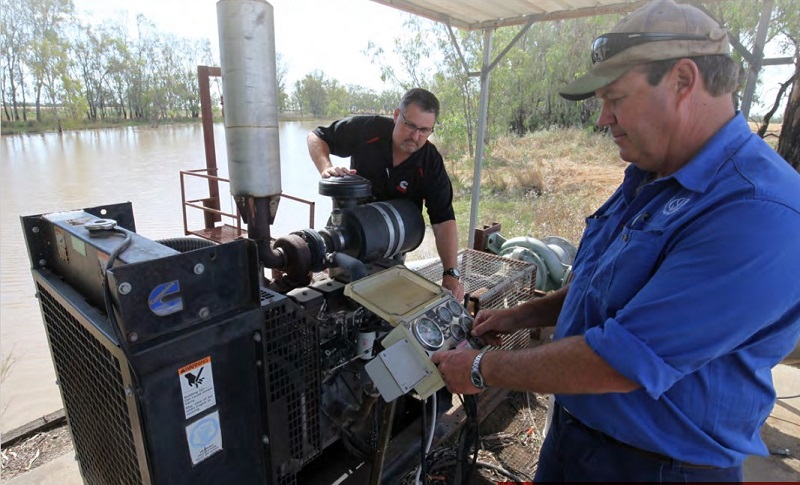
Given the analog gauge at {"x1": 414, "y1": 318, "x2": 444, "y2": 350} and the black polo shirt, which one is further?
the black polo shirt

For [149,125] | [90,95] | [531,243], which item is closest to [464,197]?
[531,243]

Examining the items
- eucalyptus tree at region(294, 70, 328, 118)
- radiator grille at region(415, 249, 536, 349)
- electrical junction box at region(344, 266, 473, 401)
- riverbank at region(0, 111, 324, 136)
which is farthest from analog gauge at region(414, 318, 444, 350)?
eucalyptus tree at region(294, 70, 328, 118)

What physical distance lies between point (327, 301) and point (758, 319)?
104cm

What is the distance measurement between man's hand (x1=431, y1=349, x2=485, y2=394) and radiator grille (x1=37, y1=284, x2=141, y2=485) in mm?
700

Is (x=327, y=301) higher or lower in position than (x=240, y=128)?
lower

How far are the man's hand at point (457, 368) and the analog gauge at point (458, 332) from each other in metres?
0.11

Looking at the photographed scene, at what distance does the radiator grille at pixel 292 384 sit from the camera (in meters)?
1.09

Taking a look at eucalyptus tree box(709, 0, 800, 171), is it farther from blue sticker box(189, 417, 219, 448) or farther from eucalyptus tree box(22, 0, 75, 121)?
eucalyptus tree box(22, 0, 75, 121)

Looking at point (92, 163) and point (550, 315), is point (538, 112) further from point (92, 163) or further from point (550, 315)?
point (550, 315)

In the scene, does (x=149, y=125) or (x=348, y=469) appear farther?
(x=149, y=125)

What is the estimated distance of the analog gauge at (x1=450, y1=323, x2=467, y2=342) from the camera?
1.24 meters

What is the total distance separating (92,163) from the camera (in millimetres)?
12148

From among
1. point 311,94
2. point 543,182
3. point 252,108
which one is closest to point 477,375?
point 252,108

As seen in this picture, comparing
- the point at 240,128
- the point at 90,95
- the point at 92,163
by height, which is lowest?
the point at 92,163
